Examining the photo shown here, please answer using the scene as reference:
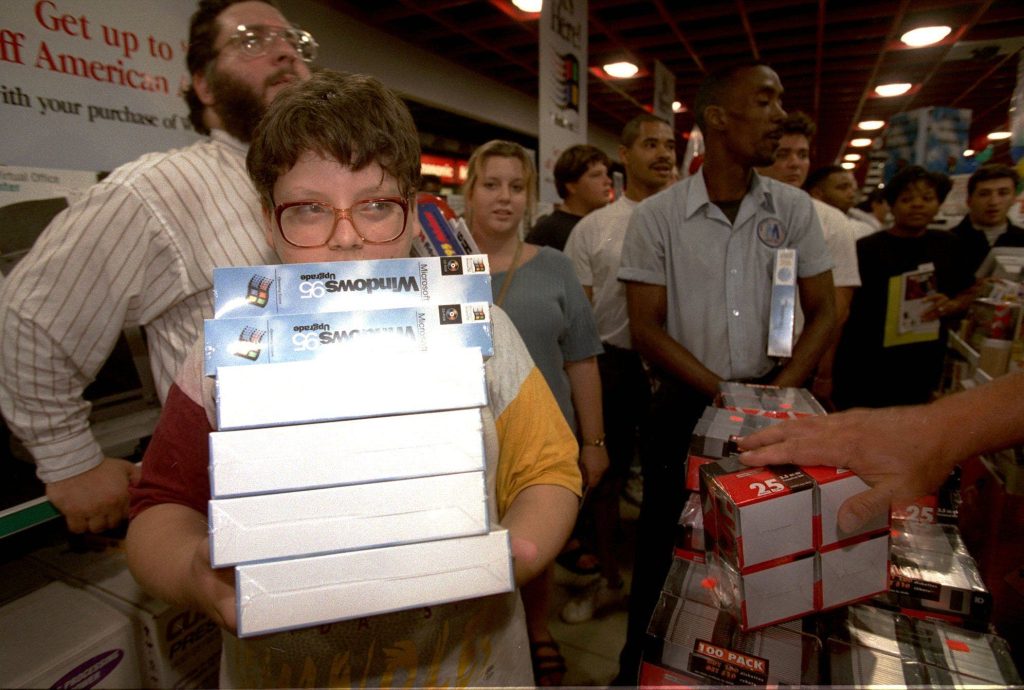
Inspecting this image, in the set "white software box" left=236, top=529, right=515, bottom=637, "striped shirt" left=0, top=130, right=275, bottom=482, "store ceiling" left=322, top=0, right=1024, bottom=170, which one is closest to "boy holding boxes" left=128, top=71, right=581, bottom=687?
"white software box" left=236, top=529, right=515, bottom=637

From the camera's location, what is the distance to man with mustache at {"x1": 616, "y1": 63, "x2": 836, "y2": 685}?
2.06 meters

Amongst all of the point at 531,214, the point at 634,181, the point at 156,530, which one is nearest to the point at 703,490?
the point at 156,530

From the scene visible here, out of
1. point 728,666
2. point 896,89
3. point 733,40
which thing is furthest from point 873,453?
point 733,40

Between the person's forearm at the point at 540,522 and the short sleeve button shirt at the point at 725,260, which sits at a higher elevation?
the short sleeve button shirt at the point at 725,260

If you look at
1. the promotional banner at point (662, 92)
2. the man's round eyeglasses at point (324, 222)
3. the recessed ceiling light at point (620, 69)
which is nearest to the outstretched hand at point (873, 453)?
the man's round eyeglasses at point (324, 222)

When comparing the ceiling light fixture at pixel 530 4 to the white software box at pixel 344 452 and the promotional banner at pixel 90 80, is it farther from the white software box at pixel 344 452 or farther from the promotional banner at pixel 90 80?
the white software box at pixel 344 452

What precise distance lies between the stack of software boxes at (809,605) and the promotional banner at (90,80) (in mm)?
2216

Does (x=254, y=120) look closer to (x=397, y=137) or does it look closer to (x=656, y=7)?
(x=397, y=137)

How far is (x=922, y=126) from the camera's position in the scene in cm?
301

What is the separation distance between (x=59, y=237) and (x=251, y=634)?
1182 mm

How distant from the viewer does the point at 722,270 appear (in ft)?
6.85

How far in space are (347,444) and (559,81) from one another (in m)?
3.60

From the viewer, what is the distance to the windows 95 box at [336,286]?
698 mm

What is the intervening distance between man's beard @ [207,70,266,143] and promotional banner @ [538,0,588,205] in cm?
222
